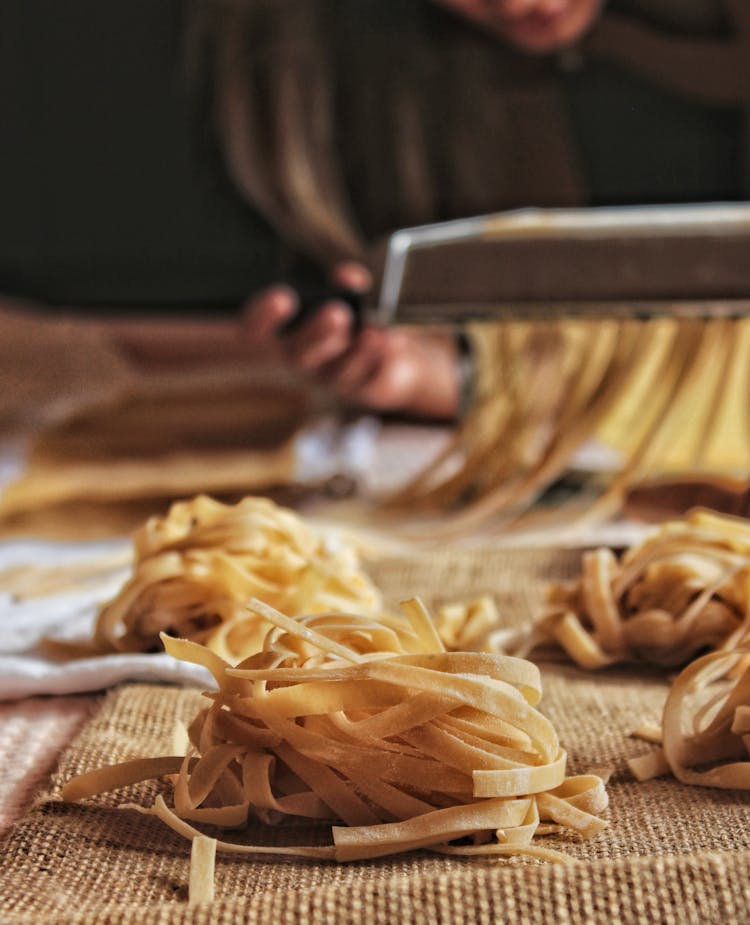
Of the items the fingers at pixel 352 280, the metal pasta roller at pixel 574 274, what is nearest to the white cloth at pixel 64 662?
the metal pasta roller at pixel 574 274

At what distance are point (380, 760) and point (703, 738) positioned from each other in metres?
0.14

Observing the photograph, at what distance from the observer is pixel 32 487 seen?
4.22ft

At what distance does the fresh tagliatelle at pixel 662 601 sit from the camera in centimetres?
60

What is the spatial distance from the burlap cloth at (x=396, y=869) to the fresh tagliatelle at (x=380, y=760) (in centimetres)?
1

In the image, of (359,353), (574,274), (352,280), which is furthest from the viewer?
(359,353)

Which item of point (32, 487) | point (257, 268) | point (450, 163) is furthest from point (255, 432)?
point (450, 163)

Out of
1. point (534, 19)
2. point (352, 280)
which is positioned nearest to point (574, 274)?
point (352, 280)

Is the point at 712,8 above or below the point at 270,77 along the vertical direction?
above

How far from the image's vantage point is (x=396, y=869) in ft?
1.37

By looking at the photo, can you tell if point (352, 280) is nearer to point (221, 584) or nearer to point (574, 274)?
point (574, 274)

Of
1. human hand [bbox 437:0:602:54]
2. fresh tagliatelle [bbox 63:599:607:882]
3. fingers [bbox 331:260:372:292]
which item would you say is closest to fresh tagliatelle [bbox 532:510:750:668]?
fresh tagliatelle [bbox 63:599:607:882]

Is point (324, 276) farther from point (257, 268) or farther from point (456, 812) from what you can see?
point (456, 812)

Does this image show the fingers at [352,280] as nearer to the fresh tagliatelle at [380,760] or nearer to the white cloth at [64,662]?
the white cloth at [64,662]

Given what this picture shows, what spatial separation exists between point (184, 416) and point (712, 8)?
977 mm
